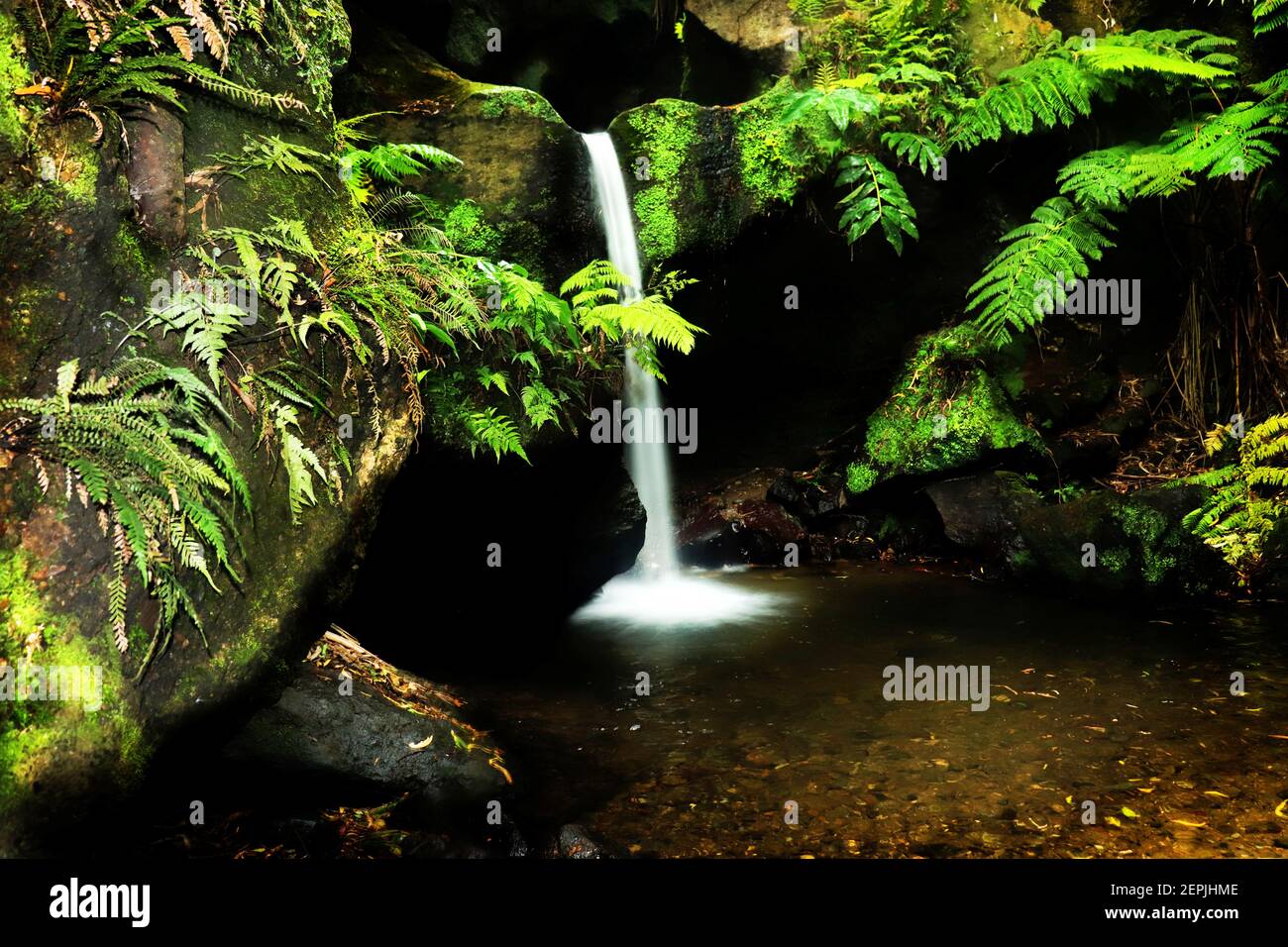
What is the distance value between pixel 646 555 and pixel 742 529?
42.9 inches

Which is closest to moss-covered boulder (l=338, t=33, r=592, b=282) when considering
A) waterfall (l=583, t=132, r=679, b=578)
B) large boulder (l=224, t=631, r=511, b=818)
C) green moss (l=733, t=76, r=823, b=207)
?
waterfall (l=583, t=132, r=679, b=578)

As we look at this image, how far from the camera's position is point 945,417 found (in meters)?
8.45

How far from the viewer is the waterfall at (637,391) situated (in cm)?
699

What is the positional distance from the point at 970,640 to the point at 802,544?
3.17 metres

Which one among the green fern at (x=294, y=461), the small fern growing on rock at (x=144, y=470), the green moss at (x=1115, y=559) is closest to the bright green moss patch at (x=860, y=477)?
the green moss at (x=1115, y=559)

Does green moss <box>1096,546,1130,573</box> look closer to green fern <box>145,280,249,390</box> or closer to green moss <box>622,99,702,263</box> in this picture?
green moss <box>622,99,702,263</box>

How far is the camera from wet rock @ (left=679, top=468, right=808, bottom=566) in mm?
8766

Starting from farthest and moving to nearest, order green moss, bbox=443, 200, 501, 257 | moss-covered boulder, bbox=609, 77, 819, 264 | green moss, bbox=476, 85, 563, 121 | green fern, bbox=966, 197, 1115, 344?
moss-covered boulder, bbox=609, 77, 819, 264
green fern, bbox=966, 197, 1115, 344
green moss, bbox=476, 85, 563, 121
green moss, bbox=443, 200, 501, 257

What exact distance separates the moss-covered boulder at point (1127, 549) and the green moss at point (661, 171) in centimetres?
422

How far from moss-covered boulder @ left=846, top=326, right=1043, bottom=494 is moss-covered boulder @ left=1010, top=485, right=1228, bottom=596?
1226mm

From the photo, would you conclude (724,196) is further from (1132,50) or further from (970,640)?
(970,640)

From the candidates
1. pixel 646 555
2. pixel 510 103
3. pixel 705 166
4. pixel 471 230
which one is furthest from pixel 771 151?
pixel 646 555

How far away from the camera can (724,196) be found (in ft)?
24.4

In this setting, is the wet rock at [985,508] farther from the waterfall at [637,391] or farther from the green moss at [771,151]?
the green moss at [771,151]
